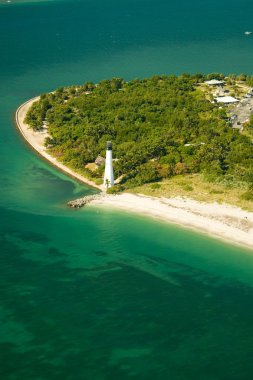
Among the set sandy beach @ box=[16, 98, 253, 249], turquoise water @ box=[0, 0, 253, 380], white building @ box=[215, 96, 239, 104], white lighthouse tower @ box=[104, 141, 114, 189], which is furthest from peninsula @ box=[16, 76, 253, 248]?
turquoise water @ box=[0, 0, 253, 380]

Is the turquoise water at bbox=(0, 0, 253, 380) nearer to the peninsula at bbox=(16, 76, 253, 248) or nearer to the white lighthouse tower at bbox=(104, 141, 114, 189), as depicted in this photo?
the peninsula at bbox=(16, 76, 253, 248)

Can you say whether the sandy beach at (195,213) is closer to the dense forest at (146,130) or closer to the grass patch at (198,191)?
the grass patch at (198,191)

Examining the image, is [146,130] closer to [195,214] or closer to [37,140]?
[37,140]

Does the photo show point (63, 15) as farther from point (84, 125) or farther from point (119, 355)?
point (119, 355)

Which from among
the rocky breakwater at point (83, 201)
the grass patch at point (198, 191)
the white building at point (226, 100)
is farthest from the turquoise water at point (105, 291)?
the white building at point (226, 100)

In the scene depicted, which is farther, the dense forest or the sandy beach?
the dense forest
